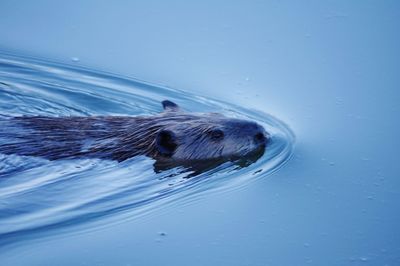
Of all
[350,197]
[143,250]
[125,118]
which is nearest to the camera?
[143,250]

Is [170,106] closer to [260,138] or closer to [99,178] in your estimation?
[260,138]

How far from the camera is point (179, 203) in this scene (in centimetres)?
598

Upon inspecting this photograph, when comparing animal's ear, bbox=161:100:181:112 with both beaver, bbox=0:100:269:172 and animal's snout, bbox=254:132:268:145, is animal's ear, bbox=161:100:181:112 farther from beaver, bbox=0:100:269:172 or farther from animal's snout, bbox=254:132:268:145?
animal's snout, bbox=254:132:268:145

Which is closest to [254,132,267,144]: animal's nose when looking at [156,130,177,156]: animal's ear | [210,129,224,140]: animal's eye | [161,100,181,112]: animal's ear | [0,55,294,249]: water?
[0,55,294,249]: water

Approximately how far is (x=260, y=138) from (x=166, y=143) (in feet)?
2.65

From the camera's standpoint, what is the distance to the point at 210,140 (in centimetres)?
671

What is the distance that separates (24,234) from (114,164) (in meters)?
1.38

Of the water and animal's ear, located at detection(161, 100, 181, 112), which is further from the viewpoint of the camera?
animal's ear, located at detection(161, 100, 181, 112)

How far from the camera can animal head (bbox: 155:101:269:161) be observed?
6672 millimetres

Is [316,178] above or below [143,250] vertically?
Answer: above

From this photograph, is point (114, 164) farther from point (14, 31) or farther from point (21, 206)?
point (14, 31)

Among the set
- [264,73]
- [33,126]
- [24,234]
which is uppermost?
[264,73]

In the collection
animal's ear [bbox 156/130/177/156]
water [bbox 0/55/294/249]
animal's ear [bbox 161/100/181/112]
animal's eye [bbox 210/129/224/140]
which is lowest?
water [bbox 0/55/294/249]

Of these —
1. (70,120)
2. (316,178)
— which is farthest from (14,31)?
(316,178)
